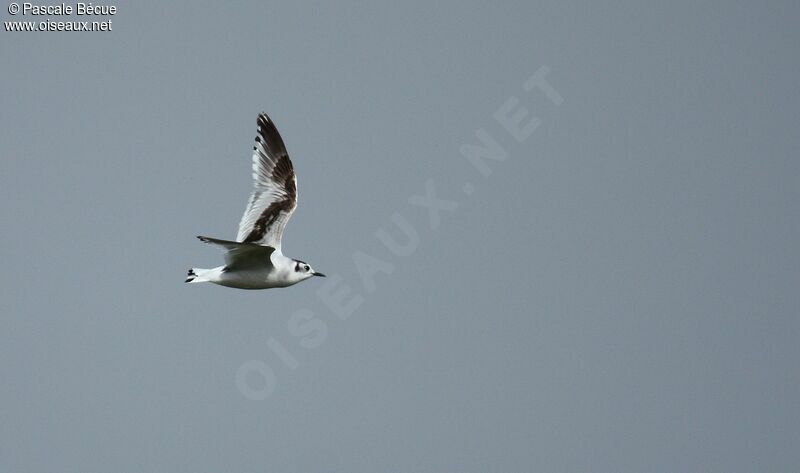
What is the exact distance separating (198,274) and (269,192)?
257 centimetres

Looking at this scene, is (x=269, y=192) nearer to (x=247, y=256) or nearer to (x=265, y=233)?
(x=265, y=233)

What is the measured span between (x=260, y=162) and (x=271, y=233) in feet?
6.05

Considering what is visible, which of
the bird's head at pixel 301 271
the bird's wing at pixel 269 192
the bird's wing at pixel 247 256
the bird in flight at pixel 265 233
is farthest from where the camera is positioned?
the bird's wing at pixel 269 192

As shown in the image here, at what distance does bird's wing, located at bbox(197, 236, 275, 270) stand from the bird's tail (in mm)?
349

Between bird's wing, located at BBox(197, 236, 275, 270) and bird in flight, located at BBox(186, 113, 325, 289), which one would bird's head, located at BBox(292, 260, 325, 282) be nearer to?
bird in flight, located at BBox(186, 113, 325, 289)

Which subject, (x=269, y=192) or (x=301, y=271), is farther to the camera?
(x=269, y=192)

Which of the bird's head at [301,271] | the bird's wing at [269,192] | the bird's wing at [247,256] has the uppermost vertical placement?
the bird's wing at [269,192]

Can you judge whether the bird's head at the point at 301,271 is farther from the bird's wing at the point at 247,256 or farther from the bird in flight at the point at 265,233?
the bird's wing at the point at 247,256

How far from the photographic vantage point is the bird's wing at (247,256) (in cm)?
1465

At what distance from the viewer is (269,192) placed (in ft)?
57.8

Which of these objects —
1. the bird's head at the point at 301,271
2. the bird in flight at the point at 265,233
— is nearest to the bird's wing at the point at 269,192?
the bird in flight at the point at 265,233

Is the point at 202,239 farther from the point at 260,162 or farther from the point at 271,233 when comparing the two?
the point at 260,162

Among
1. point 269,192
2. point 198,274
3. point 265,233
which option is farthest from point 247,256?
point 269,192

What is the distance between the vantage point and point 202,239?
12461 millimetres
